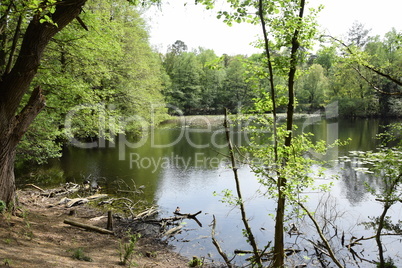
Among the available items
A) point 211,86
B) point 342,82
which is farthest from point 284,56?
point 211,86

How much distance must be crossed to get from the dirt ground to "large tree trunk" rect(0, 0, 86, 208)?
121 centimetres

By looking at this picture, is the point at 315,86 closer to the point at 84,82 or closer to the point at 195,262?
the point at 84,82

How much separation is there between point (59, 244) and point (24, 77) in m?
3.45

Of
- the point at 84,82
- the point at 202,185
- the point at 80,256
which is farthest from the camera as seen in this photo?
the point at 202,185

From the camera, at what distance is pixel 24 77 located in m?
5.53

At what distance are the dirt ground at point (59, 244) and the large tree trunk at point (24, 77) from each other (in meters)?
1.21

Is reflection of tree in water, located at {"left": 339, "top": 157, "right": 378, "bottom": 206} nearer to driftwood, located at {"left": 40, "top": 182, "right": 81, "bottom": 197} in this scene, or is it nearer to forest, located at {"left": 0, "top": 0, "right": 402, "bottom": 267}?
forest, located at {"left": 0, "top": 0, "right": 402, "bottom": 267}

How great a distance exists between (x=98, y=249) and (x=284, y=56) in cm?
551

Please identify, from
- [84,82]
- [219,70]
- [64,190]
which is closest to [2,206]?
[219,70]

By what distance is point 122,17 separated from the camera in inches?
834

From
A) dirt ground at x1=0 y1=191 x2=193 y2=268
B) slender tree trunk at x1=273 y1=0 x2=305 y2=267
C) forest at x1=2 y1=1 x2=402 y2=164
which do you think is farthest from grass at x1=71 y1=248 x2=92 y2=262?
forest at x1=2 y1=1 x2=402 y2=164

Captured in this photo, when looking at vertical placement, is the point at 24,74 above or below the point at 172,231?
above

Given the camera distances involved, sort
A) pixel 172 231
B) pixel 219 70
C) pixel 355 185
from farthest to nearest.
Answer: pixel 355 185, pixel 172 231, pixel 219 70

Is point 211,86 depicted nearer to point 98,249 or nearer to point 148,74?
point 148,74
